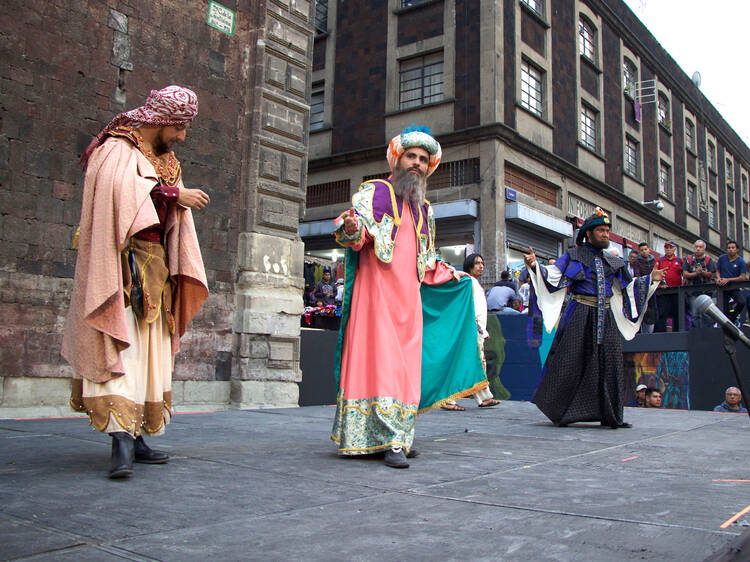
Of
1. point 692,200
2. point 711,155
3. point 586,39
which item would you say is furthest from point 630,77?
point 711,155

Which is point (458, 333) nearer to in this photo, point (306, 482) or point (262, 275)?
point (306, 482)

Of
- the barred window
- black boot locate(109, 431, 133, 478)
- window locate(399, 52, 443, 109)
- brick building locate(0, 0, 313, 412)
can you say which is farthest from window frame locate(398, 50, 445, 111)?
black boot locate(109, 431, 133, 478)

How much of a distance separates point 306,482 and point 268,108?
6145 millimetres

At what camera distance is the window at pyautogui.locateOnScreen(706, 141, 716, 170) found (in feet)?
126

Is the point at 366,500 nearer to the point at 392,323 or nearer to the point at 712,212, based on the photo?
the point at 392,323

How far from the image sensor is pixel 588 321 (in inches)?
261

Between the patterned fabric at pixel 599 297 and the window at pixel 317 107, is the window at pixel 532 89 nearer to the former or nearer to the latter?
the window at pixel 317 107

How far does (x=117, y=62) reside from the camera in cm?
722

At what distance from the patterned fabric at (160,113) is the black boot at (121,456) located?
1504 millimetres

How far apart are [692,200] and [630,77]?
30.7ft

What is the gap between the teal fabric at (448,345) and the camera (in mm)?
4973

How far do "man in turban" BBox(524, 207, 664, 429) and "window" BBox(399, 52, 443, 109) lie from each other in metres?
15.0

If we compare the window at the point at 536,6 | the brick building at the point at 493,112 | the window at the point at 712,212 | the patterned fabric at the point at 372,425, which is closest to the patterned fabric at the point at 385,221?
the patterned fabric at the point at 372,425

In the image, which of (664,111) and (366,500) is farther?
(664,111)
